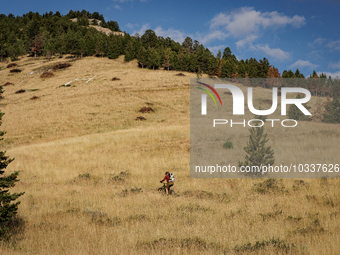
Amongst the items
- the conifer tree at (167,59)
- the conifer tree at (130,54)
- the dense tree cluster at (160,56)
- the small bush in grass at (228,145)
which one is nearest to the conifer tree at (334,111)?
the small bush in grass at (228,145)

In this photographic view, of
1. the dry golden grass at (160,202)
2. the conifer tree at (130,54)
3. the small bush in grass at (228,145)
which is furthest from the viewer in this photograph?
the conifer tree at (130,54)

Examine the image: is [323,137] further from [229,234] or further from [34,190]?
[34,190]

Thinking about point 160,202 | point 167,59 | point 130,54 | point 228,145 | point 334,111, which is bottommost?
point 160,202

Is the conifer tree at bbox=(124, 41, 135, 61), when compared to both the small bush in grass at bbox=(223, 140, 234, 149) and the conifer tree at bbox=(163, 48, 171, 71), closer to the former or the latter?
the conifer tree at bbox=(163, 48, 171, 71)

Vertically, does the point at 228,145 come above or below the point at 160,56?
below

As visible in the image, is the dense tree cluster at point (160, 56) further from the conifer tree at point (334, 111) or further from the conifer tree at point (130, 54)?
the conifer tree at point (334, 111)

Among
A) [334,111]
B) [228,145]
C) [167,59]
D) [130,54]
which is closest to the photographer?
[228,145]

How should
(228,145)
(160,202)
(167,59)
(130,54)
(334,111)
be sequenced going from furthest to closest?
(130,54), (167,59), (334,111), (228,145), (160,202)

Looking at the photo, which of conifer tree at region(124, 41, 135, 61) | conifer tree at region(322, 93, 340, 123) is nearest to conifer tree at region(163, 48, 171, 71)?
conifer tree at region(124, 41, 135, 61)

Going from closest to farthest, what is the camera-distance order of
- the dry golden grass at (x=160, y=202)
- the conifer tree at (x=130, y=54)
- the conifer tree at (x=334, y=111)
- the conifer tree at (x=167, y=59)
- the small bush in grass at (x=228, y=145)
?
1. the dry golden grass at (x=160, y=202)
2. the small bush in grass at (x=228, y=145)
3. the conifer tree at (x=334, y=111)
4. the conifer tree at (x=167, y=59)
5. the conifer tree at (x=130, y=54)

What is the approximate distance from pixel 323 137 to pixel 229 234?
21.8 metres

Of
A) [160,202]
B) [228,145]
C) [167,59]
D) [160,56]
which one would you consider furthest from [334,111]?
[160,56]

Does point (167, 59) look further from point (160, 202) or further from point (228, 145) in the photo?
point (160, 202)

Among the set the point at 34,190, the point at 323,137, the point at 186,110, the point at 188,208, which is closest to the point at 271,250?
the point at 188,208
